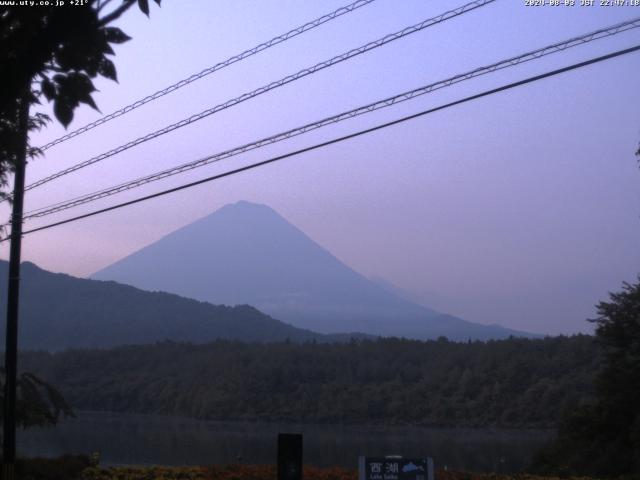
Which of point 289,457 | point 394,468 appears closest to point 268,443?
point 289,457

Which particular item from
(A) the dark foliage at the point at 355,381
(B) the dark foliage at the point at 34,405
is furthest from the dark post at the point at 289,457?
(A) the dark foliage at the point at 355,381

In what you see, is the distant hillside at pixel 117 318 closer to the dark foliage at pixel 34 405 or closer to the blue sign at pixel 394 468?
the dark foliage at pixel 34 405

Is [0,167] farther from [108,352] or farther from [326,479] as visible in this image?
[108,352]

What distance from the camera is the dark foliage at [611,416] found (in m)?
21.9

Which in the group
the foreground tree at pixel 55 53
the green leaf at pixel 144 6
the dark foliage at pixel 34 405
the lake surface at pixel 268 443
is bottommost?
the lake surface at pixel 268 443

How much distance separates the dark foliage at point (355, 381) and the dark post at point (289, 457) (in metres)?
14.4

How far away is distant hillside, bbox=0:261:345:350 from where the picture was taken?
6194cm

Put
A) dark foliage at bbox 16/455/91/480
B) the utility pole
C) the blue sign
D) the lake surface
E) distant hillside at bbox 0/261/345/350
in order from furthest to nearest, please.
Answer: distant hillside at bbox 0/261/345/350 → the lake surface → dark foliage at bbox 16/455/91/480 → the utility pole → the blue sign

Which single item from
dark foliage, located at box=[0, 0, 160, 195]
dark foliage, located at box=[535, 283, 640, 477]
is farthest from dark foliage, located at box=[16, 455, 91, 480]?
dark foliage, located at box=[0, 0, 160, 195]

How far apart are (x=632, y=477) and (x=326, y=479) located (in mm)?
6498

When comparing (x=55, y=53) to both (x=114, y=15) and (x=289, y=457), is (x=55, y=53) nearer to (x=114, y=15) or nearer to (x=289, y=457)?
(x=114, y=15)

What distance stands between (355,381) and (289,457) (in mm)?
18317

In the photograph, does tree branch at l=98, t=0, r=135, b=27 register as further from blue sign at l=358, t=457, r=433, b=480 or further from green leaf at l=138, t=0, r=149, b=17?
blue sign at l=358, t=457, r=433, b=480

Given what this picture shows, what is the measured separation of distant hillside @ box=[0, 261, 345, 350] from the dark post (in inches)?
1879
